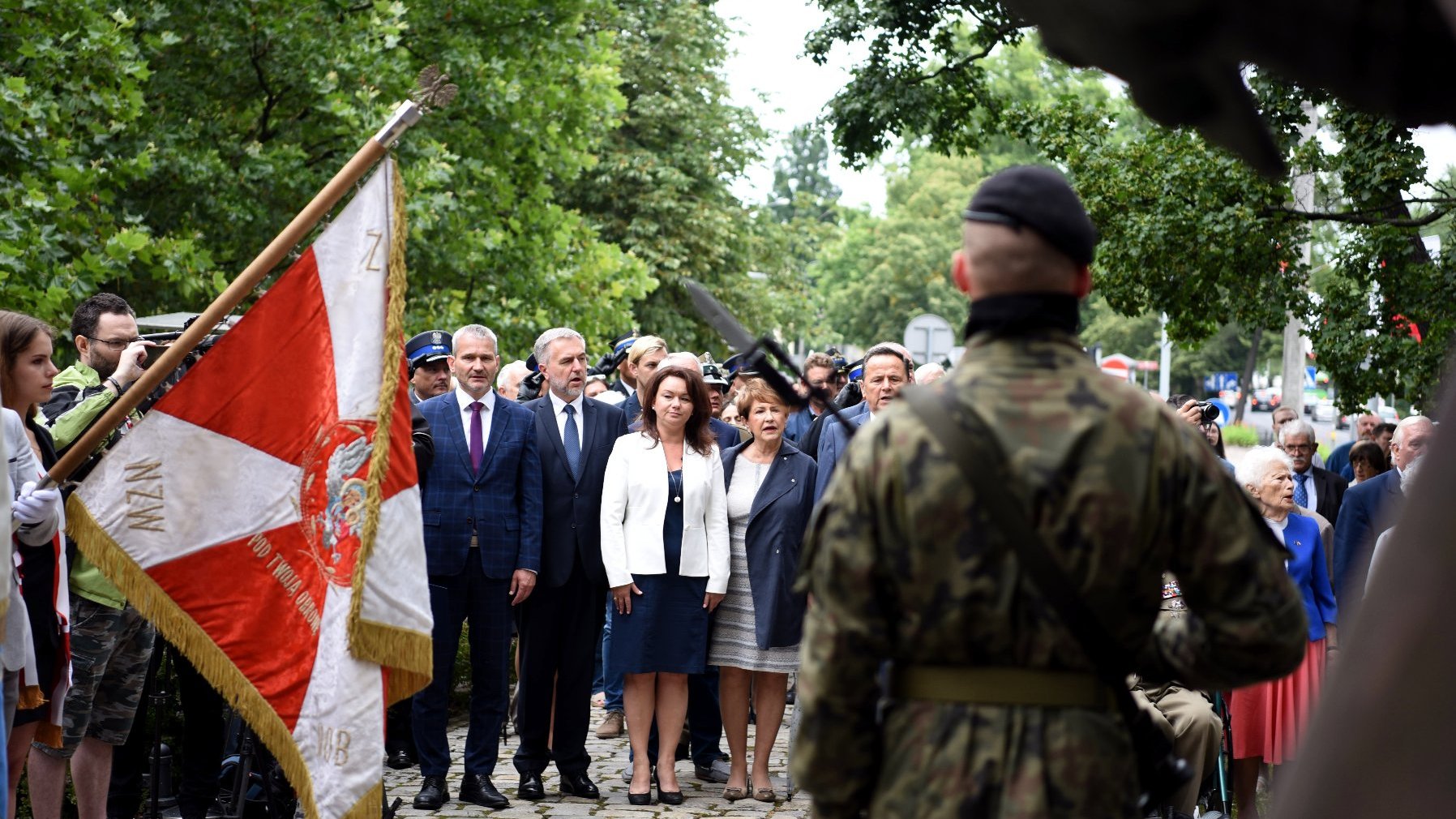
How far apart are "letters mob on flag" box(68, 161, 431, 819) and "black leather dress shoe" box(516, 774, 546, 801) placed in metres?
2.71

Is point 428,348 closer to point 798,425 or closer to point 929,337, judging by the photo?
point 798,425

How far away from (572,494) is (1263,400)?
325ft

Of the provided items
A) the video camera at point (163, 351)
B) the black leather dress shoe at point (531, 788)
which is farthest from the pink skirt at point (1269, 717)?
the video camera at point (163, 351)

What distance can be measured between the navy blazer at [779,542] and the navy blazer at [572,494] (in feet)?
2.49

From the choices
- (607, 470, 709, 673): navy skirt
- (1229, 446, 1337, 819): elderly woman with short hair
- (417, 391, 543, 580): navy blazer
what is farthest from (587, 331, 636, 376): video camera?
(1229, 446, 1337, 819): elderly woman with short hair

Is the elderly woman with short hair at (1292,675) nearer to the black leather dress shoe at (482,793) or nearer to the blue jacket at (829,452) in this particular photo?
the blue jacket at (829,452)

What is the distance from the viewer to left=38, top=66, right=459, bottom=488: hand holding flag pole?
5.71 m

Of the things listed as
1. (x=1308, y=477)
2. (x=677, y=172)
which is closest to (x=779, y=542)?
(x=1308, y=477)

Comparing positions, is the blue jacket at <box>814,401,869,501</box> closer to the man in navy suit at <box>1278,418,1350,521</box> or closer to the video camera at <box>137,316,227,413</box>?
the video camera at <box>137,316,227,413</box>

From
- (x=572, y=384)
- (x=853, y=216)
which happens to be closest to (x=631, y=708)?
(x=572, y=384)

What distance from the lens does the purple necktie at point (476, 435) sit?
8820mm

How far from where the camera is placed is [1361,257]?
12961mm

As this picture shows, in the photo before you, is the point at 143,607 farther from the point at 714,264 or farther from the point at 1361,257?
the point at 714,264

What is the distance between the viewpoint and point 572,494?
933 centimetres
